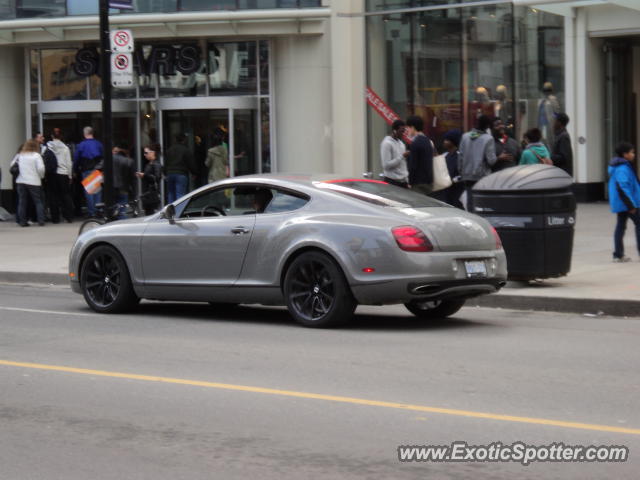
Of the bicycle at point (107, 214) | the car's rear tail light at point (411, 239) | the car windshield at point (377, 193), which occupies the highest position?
the car windshield at point (377, 193)

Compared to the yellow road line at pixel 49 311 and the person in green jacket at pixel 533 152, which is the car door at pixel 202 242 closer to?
the yellow road line at pixel 49 311

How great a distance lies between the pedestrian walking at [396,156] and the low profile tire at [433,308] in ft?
18.5

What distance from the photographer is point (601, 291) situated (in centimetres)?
1294

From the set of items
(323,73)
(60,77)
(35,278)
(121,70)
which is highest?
(60,77)

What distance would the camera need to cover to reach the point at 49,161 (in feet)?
82.7

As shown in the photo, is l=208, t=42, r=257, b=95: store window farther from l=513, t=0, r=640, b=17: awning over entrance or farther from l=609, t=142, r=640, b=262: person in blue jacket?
l=609, t=142, r=640, b=262: person in blue jacket

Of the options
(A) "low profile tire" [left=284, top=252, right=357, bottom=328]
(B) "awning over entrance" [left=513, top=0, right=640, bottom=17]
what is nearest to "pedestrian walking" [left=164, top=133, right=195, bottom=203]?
(B) "awning over entrance" [left=513, top=0, right=640, bottom=17]

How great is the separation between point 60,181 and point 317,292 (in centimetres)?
1558

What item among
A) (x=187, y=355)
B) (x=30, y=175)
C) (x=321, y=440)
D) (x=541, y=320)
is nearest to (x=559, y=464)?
(x=321, y=440)

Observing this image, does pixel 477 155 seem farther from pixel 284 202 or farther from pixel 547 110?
pixel 547 110

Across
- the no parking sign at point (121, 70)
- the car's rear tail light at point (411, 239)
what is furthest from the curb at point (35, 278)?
the car's rear tail light at point (411, 239)

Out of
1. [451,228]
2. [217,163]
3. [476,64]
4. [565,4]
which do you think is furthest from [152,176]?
[451,228]

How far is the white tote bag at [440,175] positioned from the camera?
17.3 m

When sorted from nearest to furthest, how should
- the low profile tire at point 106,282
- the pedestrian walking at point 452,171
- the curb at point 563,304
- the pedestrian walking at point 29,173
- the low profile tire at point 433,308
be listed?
the low profile tire at point 433,308
the curb at point 563,304
the low profile tire at point 106,282
the pedestrian walking at point 452,171
the pedestrian walking at point 29,173
